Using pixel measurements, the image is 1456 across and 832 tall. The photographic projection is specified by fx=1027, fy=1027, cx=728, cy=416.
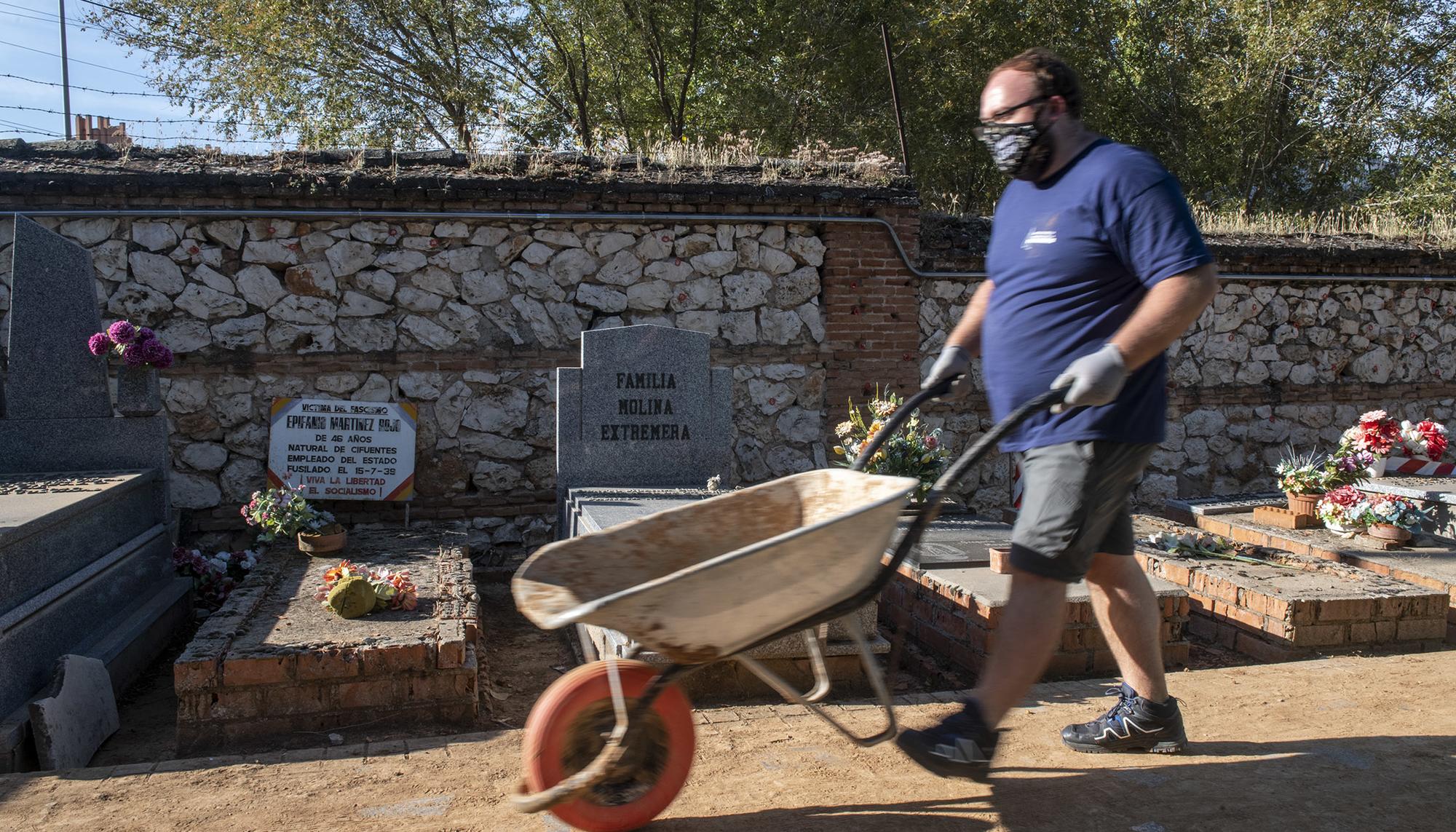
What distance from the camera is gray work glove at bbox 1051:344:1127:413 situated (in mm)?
2479

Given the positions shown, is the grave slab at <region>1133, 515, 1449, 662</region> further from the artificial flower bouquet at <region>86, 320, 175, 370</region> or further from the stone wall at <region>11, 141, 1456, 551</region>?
the artificial flower bouquet at <region>86, 320, 175, 370</region>

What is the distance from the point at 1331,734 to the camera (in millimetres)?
3502

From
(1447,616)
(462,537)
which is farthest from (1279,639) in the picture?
(462,537)

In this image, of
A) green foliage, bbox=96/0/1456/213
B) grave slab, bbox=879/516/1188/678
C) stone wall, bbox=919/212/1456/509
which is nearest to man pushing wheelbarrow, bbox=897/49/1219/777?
grave slab, bbox=879/516/1188/678

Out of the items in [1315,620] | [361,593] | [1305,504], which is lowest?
[1315,620]

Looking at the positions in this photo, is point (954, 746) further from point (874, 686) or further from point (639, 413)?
point (639, 413)

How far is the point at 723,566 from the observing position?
230cm

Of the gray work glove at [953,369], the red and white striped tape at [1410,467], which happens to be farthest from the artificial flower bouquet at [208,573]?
the red and white striped tape at [1410,467]

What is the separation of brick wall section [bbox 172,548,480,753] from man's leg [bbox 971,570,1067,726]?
2295 millimetres

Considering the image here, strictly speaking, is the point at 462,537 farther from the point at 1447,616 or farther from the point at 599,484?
the point at 1447,616

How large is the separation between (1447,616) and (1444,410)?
592cm

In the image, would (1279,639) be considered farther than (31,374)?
No

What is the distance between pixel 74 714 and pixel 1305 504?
21.9ft

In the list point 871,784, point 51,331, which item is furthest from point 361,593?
point 51,331
